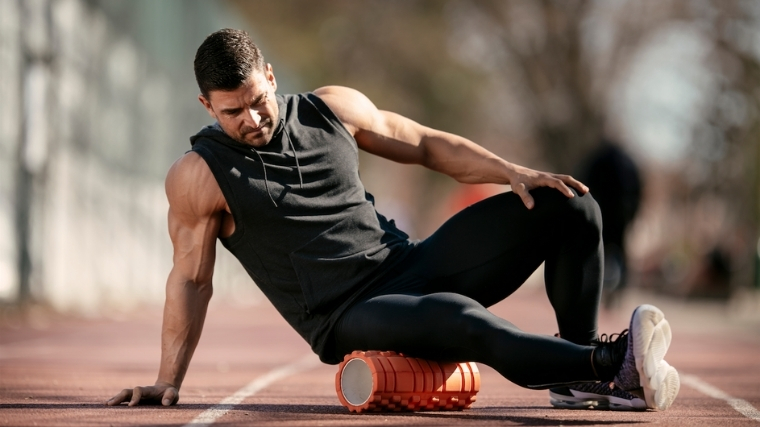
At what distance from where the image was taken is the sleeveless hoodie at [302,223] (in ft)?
17.9

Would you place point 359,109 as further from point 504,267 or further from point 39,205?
point 39,205

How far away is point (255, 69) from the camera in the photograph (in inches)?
213

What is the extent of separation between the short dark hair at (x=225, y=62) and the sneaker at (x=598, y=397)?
1.88m

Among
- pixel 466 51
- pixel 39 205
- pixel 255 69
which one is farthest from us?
pixel 466 51

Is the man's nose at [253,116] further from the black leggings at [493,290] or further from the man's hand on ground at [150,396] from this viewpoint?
the man's hand on ground at [150,396]

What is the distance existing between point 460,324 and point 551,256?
28.0 inches

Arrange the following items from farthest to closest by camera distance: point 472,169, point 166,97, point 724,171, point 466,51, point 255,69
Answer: point 466,51 → point 724,171 → point 166,97 → point 472,169 → point 255,69

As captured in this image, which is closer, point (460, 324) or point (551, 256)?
point (460, 324)

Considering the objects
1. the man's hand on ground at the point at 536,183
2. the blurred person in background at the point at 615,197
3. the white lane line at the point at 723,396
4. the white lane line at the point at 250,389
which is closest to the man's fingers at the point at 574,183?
the man's hand on ground at the point at 536,183

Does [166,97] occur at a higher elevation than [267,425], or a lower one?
higher

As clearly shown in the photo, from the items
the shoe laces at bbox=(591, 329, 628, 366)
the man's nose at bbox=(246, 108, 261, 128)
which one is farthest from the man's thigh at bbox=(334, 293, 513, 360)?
the man's nose at bbox=(246, 108, 261, 128)

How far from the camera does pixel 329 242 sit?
550cm

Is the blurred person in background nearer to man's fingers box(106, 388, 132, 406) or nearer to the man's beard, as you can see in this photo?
the man's beard

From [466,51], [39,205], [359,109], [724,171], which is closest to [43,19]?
[39,205]
